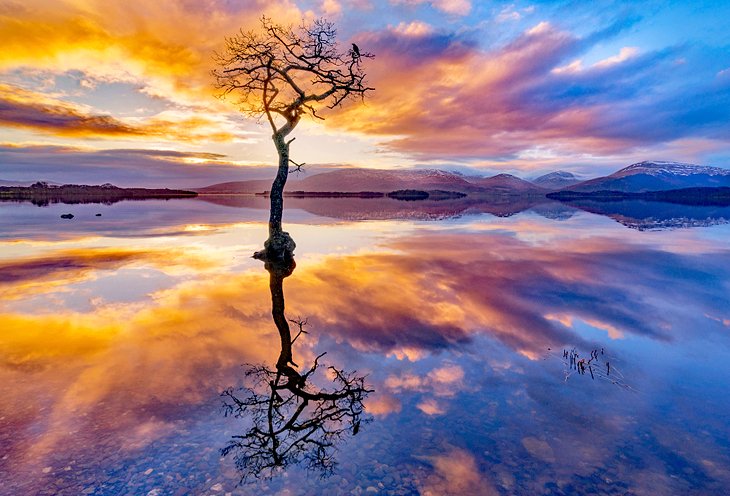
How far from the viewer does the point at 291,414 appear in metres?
6.88

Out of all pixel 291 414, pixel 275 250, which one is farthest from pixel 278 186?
pixel 291 414

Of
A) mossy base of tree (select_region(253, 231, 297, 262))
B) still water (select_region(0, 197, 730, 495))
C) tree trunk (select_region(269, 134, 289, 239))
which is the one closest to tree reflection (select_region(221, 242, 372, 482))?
still water (select_region(0, 197, 730, 495))

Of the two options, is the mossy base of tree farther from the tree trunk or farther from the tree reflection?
the tree reflection

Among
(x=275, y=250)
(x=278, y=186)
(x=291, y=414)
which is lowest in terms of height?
(x=291, y=414)

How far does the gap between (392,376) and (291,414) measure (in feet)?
7.65

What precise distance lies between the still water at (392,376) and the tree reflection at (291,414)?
16 centimetres

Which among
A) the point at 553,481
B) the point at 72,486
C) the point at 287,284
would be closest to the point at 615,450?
the point at 553,481

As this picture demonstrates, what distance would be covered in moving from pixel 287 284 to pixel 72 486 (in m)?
11.7

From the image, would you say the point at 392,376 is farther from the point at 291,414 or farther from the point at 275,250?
the point at 275,250

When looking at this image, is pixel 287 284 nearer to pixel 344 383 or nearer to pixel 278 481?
pixel 344 383

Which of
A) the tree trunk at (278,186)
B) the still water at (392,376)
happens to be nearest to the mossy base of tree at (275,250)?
the tree trunk at (278,186)

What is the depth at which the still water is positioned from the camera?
5.39m

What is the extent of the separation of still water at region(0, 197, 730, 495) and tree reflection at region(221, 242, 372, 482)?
0.52 feet

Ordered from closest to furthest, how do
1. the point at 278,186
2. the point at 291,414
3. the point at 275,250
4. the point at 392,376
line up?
the point at 291,414 → the point at 392,376 → the point at 275,250 → the point at 278,186
